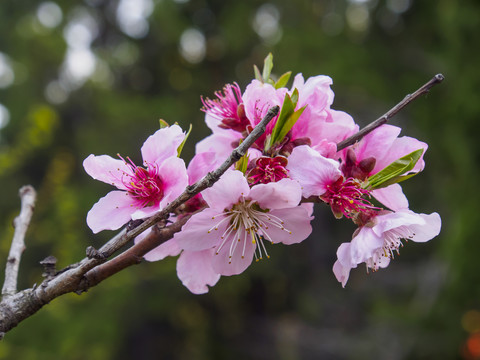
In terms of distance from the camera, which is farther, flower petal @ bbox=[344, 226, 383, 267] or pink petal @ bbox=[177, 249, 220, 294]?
pink petal @ bbox=[177, 249, 220, 294]

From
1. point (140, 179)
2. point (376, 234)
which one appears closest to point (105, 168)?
point (140, 179)

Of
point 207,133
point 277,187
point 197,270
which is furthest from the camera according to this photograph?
point 207,133

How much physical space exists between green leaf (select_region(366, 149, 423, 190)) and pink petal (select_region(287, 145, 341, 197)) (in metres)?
0.05

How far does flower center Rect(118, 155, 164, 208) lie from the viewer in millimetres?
653

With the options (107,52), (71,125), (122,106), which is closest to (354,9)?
(122,106)

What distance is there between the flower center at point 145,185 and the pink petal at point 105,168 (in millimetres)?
12

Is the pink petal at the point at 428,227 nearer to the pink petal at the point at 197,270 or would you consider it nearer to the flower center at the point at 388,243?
the flower center at the point at 388,243

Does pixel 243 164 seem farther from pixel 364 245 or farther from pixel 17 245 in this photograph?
pixel 17 245

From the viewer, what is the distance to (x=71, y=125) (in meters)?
7.11

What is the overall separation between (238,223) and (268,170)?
9 centimetres

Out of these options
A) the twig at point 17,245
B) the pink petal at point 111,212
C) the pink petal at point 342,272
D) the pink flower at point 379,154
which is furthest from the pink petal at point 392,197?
the twig at point 17,245

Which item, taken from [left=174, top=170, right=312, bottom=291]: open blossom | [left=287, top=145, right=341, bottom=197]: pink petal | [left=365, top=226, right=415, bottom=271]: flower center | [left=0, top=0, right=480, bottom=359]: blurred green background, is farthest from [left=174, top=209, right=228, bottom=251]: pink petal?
[left=0, top=0, right=480, bottom=359]: blurred green background

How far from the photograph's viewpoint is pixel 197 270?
695mm

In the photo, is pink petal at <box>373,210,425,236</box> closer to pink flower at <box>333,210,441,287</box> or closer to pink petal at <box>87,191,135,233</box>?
pink flower at <box>333,210,441,287</box>
